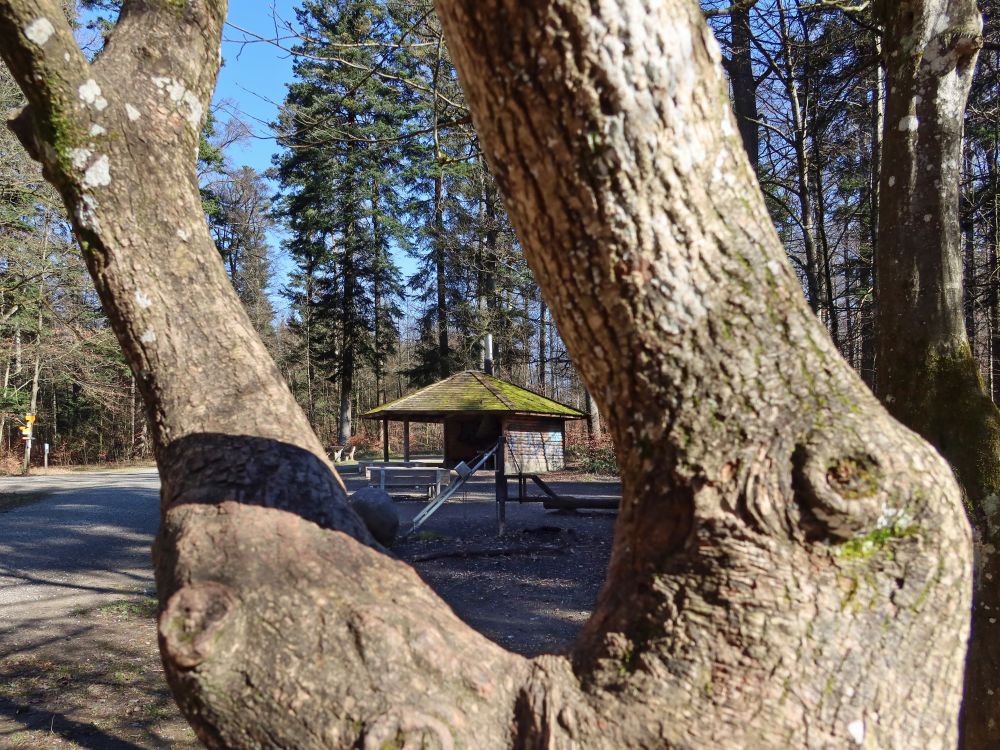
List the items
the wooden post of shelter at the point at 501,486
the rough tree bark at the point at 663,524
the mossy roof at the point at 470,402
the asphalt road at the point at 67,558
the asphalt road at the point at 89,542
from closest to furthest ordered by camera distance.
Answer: the rough tree bark at the point at 663,524, the asphalt road at the point at 67,558, the asphalt road at the point at 89,542, the wooden post of shelter at the point at 501,486, the mossy roof at the point at 470,402

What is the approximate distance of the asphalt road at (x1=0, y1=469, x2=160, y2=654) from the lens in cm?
714

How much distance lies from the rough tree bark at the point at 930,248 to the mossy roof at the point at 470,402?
36.2 feet

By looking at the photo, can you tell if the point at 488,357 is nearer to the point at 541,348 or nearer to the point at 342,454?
the point at 541,348

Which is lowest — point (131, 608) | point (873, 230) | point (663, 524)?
point (131, 608)

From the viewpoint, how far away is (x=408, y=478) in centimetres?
1862

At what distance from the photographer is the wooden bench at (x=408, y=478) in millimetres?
15589

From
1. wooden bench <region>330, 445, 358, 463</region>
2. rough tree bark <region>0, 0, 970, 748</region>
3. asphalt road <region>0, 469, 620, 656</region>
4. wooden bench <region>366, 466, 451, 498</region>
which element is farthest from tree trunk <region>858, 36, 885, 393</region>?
wooden bench <region>330, 445, 358, 463</region>

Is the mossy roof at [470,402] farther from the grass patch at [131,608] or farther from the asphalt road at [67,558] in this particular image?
the grass patch at [131,608]

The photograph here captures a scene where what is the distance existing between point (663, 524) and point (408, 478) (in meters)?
17.6

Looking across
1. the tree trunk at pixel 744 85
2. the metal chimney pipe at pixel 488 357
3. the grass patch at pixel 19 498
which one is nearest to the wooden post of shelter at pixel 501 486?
the metal chimney pipe at pixel 488 357

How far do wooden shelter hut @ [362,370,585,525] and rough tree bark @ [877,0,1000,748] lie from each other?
1026cm

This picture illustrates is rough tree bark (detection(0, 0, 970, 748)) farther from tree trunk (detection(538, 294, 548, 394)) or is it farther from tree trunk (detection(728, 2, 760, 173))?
tree trunk (detection(538, 294, 548, 394))

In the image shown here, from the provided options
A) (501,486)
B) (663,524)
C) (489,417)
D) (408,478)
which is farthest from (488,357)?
(663,524)

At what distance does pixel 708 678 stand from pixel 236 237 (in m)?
40.7
